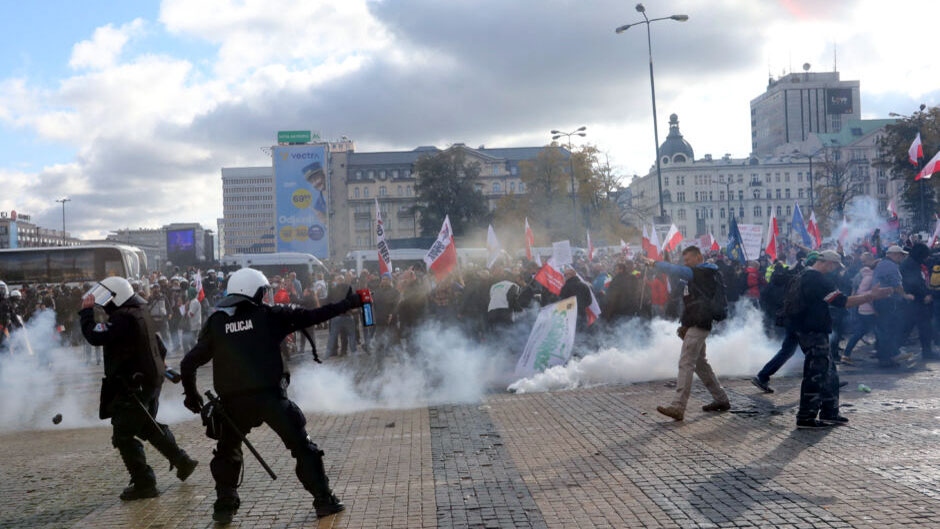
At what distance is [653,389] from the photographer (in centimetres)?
1223

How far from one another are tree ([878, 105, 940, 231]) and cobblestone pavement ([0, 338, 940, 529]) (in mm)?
46599

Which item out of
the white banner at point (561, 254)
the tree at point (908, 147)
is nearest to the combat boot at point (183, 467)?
the white banner at point (561, 254)

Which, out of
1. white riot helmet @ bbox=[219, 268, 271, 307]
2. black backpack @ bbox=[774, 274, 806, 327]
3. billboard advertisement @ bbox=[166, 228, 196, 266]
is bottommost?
black backpack @ bbox=[774, 274, 806, 327]

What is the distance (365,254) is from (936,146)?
110 feet

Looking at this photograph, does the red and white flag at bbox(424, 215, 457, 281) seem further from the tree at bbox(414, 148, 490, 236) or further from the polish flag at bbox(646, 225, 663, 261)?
the tree at bbox(414, 148, 490, 236)

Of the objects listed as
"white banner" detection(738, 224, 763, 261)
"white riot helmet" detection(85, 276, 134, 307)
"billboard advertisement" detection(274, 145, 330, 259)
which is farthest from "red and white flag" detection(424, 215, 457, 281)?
"billboard advertisement" detection(274, 145, 330, 259)

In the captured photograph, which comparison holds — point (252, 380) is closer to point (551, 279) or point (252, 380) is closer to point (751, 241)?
point (551, 279)

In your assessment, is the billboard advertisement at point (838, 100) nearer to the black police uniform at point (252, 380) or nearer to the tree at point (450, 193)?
the tree at point (450, 193)

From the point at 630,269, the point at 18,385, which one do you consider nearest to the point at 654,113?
the point at 630,269

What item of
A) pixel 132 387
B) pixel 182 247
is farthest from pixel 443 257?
pixel 182 247

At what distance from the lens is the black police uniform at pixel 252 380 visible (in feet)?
19.6

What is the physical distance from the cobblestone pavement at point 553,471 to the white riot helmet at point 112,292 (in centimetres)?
157

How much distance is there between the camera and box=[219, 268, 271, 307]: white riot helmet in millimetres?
6039

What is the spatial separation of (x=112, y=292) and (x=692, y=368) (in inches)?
232
